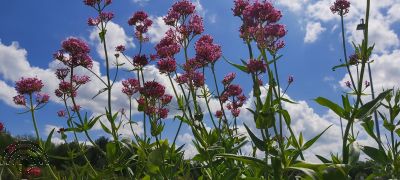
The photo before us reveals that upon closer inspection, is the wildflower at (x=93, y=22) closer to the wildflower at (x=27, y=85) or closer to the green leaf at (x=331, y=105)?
the wildflower at (x=27, y=85)

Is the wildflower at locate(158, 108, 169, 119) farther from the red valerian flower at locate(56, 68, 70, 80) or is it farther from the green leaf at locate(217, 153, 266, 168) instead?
the green leaf at locate(217, 153, 266, 168)

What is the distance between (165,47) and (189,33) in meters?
0.40

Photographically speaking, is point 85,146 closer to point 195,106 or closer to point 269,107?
point 195,106

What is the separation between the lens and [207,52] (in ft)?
16.8

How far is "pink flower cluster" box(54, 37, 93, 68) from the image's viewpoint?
608cm

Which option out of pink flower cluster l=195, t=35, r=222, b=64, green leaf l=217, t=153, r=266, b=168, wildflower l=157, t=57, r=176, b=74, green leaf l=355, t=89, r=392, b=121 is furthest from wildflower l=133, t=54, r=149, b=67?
green leaf l=355, t=89, r=392, b=121

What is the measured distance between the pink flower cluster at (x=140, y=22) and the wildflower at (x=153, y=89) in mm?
1483

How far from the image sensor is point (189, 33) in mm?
6027

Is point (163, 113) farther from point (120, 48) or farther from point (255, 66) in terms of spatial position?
point (255, 66)

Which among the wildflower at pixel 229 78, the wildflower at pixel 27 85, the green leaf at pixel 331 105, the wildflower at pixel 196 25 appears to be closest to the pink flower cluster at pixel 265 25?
the green leaf at pixel 331 105

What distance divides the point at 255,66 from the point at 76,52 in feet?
10.1

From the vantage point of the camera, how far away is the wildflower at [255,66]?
3.85 m

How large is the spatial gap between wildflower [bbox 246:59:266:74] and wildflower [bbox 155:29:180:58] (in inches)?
82.9

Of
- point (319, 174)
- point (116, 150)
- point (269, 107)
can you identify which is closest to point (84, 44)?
point (116, 150)
